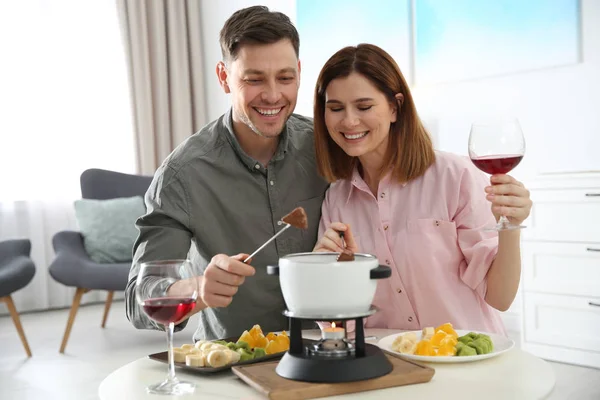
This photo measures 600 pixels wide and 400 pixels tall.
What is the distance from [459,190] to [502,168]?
310mm

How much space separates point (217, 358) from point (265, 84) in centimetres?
93

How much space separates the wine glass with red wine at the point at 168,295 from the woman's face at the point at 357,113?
0.74m

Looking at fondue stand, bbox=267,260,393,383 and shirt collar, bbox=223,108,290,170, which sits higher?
shirt collar, bbox=223,108,290,170

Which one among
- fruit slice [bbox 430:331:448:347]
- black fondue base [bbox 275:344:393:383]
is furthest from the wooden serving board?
fruit slice [bbox 430:331:448:347]

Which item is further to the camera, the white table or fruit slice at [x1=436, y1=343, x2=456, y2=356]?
fruit slice at [x1=436, y1=343, x2=456, y2=356]

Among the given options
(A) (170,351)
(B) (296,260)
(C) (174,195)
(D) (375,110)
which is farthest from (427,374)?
(C) (174,195)

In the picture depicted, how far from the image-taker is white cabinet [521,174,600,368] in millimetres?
3287

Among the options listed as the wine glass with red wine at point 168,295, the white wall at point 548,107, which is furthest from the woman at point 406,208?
the white wall at point 548,107

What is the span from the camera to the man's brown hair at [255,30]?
6.16 feet

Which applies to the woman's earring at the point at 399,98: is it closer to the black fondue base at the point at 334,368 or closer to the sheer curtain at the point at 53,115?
the black fondue base at the point at 334,368

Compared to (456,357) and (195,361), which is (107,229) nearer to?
(195,361)

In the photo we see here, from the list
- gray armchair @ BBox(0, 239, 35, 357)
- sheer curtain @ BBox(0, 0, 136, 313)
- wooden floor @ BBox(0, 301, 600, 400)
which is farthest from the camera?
sheer curtain @ BBox(0, 0, 136, 313)

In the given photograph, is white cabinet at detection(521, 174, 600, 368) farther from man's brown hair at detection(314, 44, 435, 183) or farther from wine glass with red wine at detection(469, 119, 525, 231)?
wine glass with red wine at detection(469, 119, 525, 231)

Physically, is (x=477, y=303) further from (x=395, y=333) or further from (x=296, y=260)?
(x=296, y=260)
